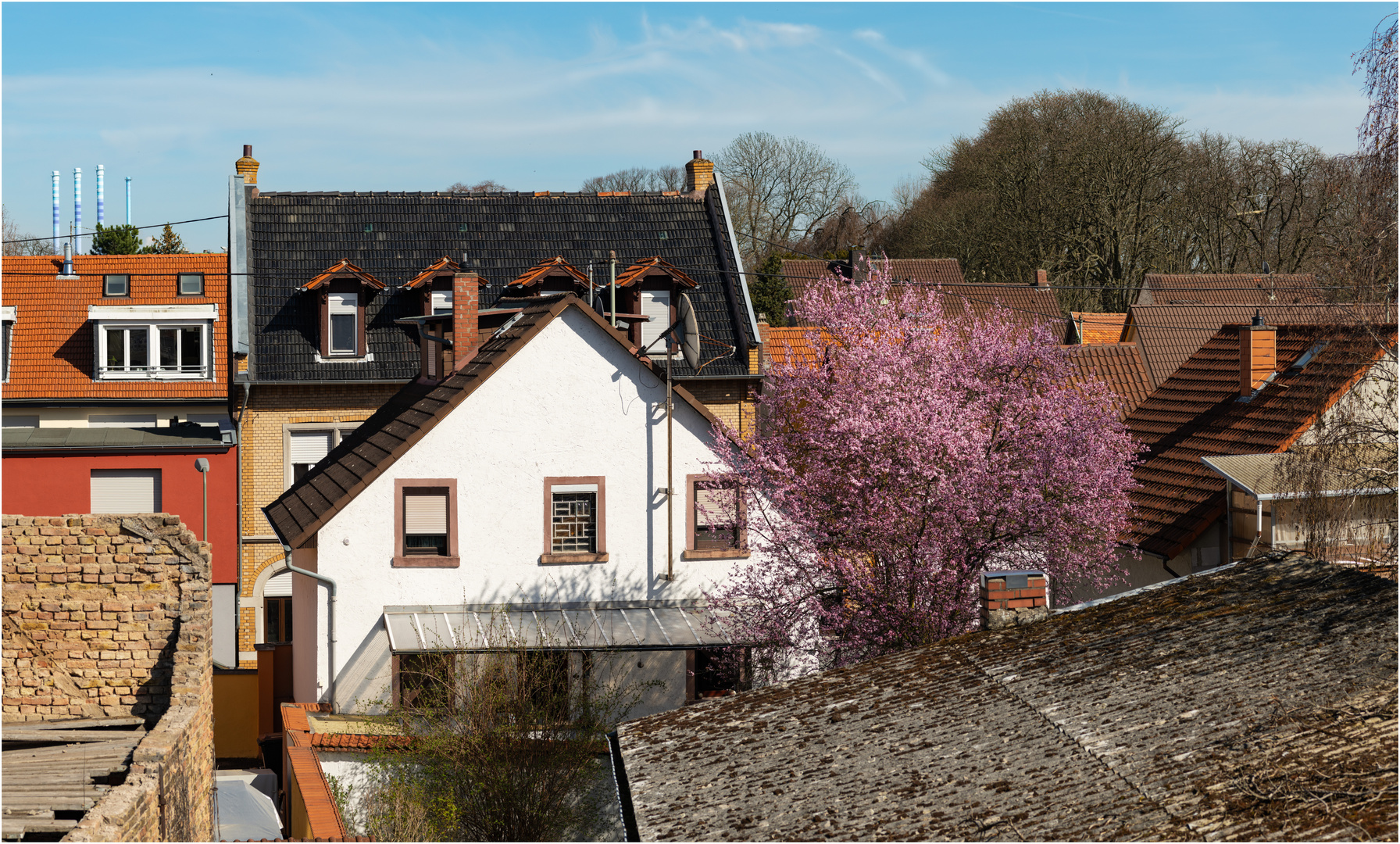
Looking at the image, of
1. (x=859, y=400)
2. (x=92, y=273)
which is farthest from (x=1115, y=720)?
(x=92, y=273)

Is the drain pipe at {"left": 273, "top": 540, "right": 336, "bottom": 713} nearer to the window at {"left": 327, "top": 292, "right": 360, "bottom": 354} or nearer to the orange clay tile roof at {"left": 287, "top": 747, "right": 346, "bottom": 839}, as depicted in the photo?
the orange clay tile roof at {"left": 287, "top": 747, "right": 346, "bottom": 839}

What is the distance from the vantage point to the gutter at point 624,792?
7656mm

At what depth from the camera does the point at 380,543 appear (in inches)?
677

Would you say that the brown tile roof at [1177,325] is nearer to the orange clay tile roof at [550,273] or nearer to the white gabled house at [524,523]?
the orange clay tile roof at [550,273]

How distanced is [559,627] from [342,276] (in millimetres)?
12820

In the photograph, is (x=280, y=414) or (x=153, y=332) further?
(x=153, y=332)

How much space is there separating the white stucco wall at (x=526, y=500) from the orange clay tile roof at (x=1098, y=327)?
2474cm

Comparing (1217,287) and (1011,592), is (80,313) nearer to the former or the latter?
(1011,592)

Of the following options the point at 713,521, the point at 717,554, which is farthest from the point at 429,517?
the point at 717,554

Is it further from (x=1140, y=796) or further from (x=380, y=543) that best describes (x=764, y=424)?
(x=1140, y=796)

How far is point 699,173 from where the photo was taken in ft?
99.6

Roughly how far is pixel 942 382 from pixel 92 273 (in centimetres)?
2489

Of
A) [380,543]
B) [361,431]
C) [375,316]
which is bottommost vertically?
[380,543]

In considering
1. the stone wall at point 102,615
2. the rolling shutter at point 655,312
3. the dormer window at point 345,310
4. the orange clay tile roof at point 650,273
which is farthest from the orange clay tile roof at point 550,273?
the stone wall at point 102,615
